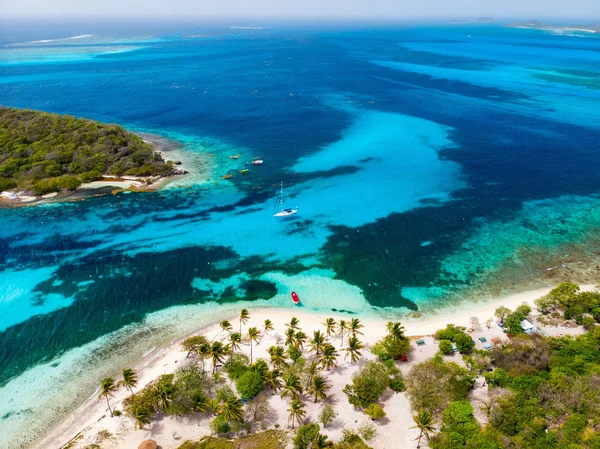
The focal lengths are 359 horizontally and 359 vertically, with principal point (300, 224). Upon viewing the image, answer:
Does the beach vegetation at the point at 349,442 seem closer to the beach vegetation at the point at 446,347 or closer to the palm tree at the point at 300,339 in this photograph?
the palm tree at the point at 300,339

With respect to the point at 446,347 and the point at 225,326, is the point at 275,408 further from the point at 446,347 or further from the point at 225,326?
the point at 446,347

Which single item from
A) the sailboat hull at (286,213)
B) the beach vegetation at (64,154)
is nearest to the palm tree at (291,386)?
the sailboat hull at (286,213)

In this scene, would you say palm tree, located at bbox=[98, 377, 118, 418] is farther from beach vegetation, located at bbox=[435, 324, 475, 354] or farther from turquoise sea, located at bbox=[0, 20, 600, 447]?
beach vegetation, located at bbox=[435, 324, 475, 354]

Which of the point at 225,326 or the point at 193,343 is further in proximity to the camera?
the point at 225,326

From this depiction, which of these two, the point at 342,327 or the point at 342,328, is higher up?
the point at 342,327

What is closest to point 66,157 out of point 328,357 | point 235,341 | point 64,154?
point 64,154

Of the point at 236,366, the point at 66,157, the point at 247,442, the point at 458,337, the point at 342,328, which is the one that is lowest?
the point at 247,442
